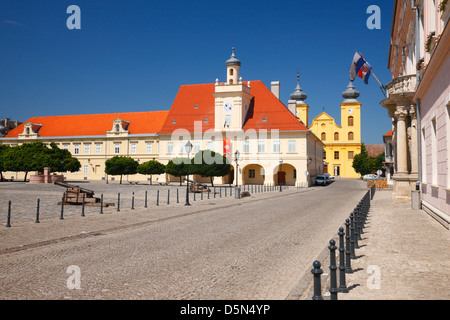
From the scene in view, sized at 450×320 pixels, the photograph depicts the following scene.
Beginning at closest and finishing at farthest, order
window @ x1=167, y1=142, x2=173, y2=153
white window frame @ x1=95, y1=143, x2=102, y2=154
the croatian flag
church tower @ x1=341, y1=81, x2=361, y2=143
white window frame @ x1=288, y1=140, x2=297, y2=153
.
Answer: the croatian flag, white window frame @ x1=288, y1=140, x2=297, y2=153, window @ x1=167, y1=142, x2=173, y2=153, white window frame @ x1=95, y1=143, x2=102, y2=154, church tower @ x1=341, y1=81, x2=361, y2=143

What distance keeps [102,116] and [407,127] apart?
6033 centimetres

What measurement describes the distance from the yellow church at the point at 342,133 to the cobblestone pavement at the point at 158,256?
81680mm

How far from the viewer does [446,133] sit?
1223 cm

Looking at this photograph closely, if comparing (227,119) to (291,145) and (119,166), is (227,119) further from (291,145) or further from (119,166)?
(119,166)

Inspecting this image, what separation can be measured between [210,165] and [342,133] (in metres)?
55.4

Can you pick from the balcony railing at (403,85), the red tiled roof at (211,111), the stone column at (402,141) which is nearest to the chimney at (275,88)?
the red tiled roof at (211,111)

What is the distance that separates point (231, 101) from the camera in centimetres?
5791

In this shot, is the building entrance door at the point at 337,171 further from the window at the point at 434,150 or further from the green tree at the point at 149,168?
the window at the point at 434,150

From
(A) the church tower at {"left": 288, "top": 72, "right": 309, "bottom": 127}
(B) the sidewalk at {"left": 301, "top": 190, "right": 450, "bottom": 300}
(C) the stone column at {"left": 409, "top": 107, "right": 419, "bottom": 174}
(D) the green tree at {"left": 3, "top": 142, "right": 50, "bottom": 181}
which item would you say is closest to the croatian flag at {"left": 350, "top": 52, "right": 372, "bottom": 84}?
(C) the stone column at {"left": 409, "top": 107, "right": 419, "bottom": 174}

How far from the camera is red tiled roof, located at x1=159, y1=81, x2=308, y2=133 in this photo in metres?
56.9

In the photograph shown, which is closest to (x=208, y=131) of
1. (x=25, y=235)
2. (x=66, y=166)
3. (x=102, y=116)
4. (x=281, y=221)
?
(x=66, y=166)

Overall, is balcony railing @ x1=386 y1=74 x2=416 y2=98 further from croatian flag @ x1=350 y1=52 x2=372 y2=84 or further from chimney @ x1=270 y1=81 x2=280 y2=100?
chimney @ x1=270 y1=81 x2=280 y2=100

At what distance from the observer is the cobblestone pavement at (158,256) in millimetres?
6105

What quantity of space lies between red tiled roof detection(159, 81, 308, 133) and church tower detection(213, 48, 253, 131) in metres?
1.43
